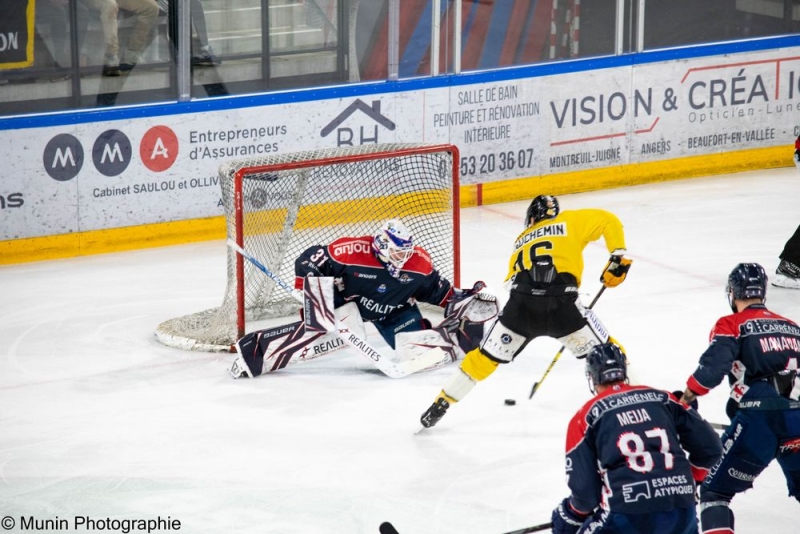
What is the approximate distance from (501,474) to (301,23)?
4.62 m

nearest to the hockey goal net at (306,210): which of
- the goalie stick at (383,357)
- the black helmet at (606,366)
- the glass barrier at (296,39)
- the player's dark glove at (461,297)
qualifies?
the goalie stick at (383,357)

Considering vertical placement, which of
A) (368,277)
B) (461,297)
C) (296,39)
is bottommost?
(461,297)

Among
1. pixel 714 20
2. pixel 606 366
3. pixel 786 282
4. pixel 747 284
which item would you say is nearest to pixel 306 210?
pixel 786 282

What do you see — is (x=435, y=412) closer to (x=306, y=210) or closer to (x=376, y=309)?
(x=376, y=309)

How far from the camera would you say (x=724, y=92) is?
35.1 feet

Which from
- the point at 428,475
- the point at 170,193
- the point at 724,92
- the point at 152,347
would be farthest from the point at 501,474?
the point at 724,92

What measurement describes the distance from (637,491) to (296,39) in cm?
604

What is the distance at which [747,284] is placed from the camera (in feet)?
15.2

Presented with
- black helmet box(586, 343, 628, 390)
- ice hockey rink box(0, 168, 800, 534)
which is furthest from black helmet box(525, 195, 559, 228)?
black helmet box(586, 343, 628, 390)

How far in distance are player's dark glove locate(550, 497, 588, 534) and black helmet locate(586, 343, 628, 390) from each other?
36 cm

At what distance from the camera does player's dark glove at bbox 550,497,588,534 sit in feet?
13.0

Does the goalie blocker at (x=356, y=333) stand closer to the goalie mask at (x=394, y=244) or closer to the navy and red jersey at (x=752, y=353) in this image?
the goalie mask at (x=394, y=244)

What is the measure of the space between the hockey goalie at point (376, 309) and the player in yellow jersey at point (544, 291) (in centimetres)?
81

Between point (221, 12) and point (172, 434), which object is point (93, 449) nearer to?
point (172, 434)
